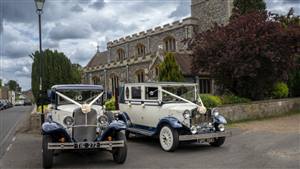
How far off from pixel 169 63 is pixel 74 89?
15.5 metres

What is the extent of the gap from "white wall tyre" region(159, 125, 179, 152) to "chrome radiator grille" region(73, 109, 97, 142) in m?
2.54

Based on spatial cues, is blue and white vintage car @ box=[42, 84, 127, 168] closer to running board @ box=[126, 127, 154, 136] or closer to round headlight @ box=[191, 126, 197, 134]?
running board @ box=[126, 127, 154, 136]

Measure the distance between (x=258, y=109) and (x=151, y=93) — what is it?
9960 mm

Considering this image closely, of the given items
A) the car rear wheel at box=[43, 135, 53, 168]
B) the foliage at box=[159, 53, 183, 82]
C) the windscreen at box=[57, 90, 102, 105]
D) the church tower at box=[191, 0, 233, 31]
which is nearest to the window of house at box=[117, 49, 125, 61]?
the church tower at box=[191, 0, 233, 31]

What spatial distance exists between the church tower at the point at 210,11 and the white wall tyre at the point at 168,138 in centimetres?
2926

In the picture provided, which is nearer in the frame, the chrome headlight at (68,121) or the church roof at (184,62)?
the chrome headlight at (68,121)

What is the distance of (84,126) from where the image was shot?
1014 centimetres

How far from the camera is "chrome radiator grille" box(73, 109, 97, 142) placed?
10.1 meters

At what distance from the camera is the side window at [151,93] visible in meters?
13.4

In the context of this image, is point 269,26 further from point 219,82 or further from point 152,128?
point 152,128

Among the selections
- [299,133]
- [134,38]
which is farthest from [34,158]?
[134,38]

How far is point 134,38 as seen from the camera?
4962 cm

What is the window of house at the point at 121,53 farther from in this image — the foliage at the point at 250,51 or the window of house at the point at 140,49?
the foliage at the point at 250,51

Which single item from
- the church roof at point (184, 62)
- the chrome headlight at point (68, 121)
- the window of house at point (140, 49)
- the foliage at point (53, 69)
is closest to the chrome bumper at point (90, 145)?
the chrome headlight at point (68, 121)
